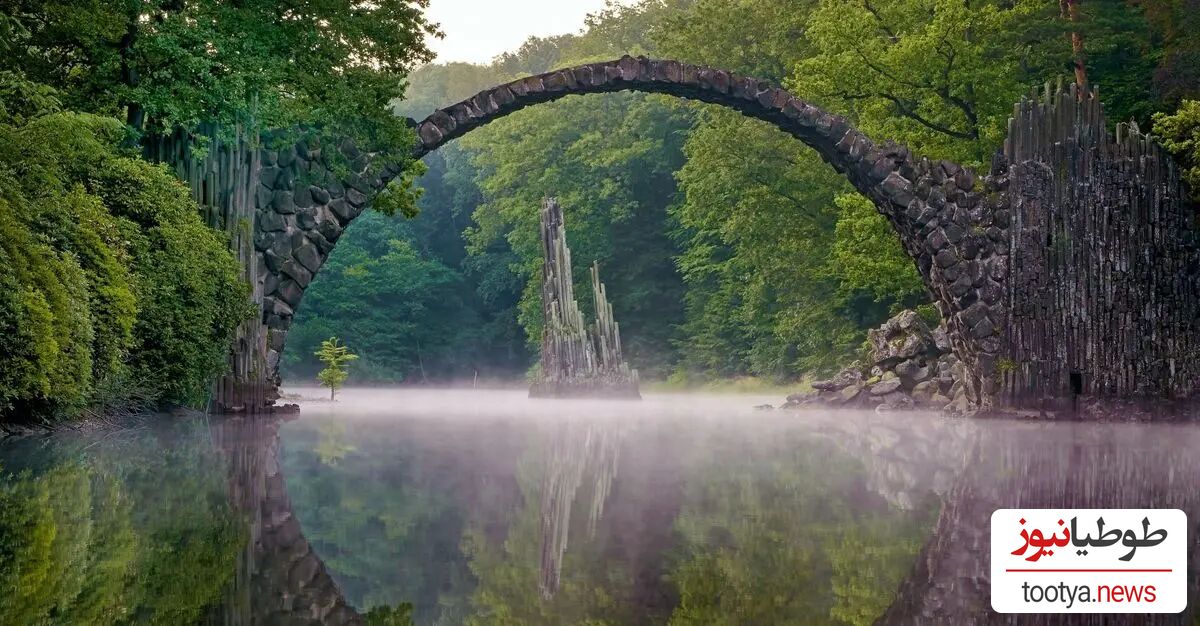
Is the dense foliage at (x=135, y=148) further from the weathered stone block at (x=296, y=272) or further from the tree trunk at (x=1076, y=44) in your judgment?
the tree trunk at (x=1076, y=44)

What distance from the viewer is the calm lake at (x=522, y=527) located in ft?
13.1

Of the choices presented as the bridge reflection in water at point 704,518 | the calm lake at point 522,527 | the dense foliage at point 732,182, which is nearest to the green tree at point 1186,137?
the dense foliage at point 732,182

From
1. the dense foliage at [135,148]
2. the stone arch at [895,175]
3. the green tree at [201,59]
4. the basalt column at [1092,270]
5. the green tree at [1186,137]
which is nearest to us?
the dense foliage at [135,148]

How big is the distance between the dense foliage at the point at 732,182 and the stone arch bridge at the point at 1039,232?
60.4 inches

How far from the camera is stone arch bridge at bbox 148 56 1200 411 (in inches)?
782

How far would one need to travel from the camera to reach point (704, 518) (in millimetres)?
6297

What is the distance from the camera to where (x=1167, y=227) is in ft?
66.7

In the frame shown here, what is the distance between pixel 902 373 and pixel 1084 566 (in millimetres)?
21962

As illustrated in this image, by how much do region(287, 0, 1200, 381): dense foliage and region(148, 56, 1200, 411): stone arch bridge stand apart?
1.53 meters

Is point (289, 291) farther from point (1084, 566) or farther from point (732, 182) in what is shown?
point (732, 182)

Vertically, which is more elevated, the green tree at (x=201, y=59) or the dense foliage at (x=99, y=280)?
the green tree at (x=201, y=59)

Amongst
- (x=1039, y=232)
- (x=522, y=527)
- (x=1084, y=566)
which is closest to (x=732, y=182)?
(x=1039, y=232)

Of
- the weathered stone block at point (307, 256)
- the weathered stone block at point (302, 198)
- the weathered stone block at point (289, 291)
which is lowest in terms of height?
the weathered stone block at point (289, 291)

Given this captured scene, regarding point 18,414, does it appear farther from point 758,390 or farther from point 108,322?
point 758,390
